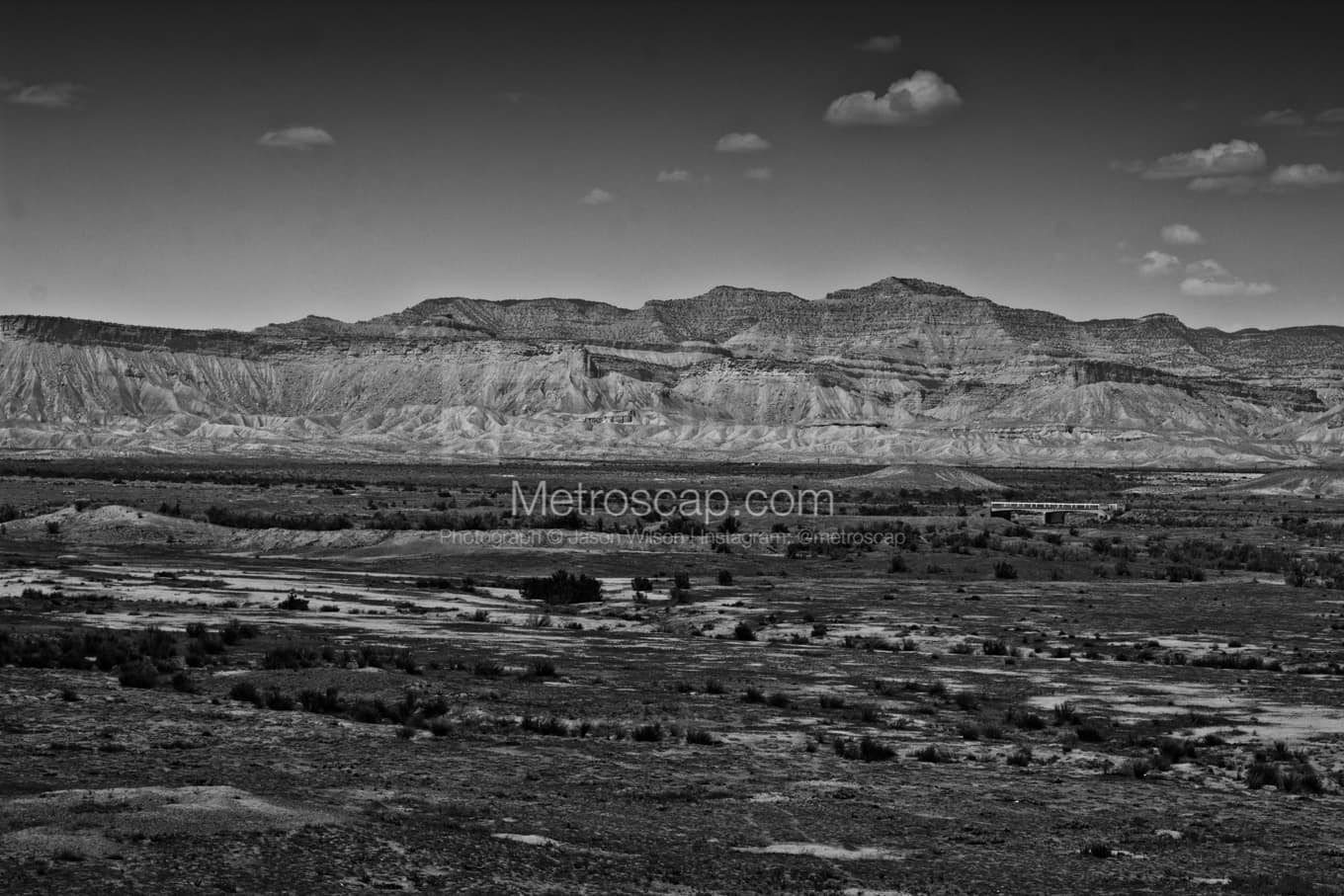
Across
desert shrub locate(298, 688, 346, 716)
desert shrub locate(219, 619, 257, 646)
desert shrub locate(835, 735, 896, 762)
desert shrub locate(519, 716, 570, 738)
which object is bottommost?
desert shrub locate(835, 735, 896, 762)

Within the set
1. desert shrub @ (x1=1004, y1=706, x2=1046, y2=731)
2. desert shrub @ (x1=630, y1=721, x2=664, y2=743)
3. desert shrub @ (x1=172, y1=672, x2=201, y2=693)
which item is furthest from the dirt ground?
desert shrub @ (x1=1004, y1=706, x2=1046, y2=731)

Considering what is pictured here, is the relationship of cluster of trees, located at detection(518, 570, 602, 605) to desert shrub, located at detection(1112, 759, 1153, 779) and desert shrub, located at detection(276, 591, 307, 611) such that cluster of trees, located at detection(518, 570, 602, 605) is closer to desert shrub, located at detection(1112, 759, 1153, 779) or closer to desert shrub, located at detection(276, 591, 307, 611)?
desert shrub, located at detection(276, 591, 307, 611)

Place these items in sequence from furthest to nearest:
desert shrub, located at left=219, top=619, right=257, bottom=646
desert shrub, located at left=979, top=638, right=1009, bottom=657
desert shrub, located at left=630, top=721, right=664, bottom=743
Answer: desert shrub, located at left=979, top=638, right=1009, bottom=657 < desert shrub, located at left=219, top=619, right=257, bottom=646 < desert shrub, located at left=630, top=721, right=664, bottom=743

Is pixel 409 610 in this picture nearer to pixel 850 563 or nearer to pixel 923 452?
pixel 850 563

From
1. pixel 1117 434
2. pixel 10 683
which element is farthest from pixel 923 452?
pixel 10 683

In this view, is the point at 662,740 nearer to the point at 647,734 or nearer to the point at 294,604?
the point at 647,734

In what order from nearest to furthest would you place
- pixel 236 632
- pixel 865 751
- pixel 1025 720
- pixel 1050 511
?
pixel 865 751 → pixel 1025 720 → pixel 236 632 → pixel 1050 511

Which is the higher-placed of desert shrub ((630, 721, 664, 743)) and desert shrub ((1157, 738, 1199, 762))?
desert shrub ((630, 721, 664, 743))

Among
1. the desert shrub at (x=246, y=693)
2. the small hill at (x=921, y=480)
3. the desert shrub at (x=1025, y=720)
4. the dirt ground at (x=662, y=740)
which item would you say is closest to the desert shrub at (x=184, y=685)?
the dirt ground at (x=662, y=740)

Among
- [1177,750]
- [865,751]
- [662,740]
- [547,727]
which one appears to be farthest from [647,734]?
[1177,750]

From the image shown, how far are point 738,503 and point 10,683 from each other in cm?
6920

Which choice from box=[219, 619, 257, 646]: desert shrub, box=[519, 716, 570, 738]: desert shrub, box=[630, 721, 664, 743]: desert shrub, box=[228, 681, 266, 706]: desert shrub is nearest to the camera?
box=[630, 721, 664, 743]: desert shrub

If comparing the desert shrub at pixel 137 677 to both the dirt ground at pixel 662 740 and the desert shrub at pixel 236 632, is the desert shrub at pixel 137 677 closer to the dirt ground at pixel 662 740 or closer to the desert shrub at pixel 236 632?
the dirt ground at pixel 662 740

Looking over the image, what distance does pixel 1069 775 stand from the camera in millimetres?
17109
